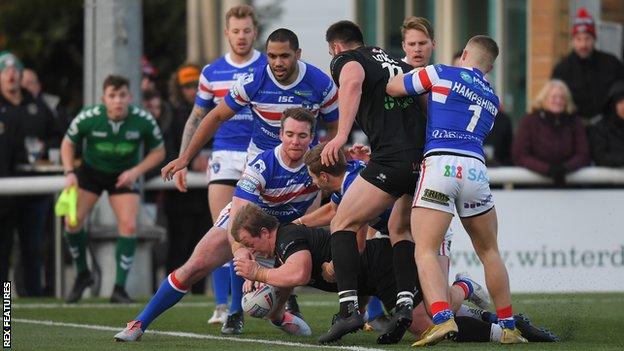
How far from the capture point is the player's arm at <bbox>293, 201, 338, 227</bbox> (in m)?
11.8

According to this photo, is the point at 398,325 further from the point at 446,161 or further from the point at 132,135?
the point at 132,135

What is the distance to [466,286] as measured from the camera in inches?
465

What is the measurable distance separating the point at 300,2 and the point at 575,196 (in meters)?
10.6

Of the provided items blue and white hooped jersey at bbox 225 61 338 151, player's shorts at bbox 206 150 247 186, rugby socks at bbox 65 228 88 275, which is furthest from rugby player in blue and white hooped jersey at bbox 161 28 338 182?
rugby socks at bbox 65 228 88 275

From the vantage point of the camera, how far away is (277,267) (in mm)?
11258

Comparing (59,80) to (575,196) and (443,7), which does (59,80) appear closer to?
(443,7)

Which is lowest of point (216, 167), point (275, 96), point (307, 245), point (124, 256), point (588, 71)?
point (124, 256)

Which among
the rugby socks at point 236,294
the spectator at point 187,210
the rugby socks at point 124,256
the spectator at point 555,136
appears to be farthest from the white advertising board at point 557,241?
the rugby socks at point 236,294

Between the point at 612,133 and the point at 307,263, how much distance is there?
698cm

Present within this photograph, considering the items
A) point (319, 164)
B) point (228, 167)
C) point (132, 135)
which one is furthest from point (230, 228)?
point (132, 135)

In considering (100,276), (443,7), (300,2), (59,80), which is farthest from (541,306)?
(59,80)

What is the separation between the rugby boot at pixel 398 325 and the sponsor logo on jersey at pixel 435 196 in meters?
0.68

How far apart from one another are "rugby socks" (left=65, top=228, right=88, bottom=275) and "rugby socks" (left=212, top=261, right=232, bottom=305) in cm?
287

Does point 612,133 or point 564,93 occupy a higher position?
point 564,93
